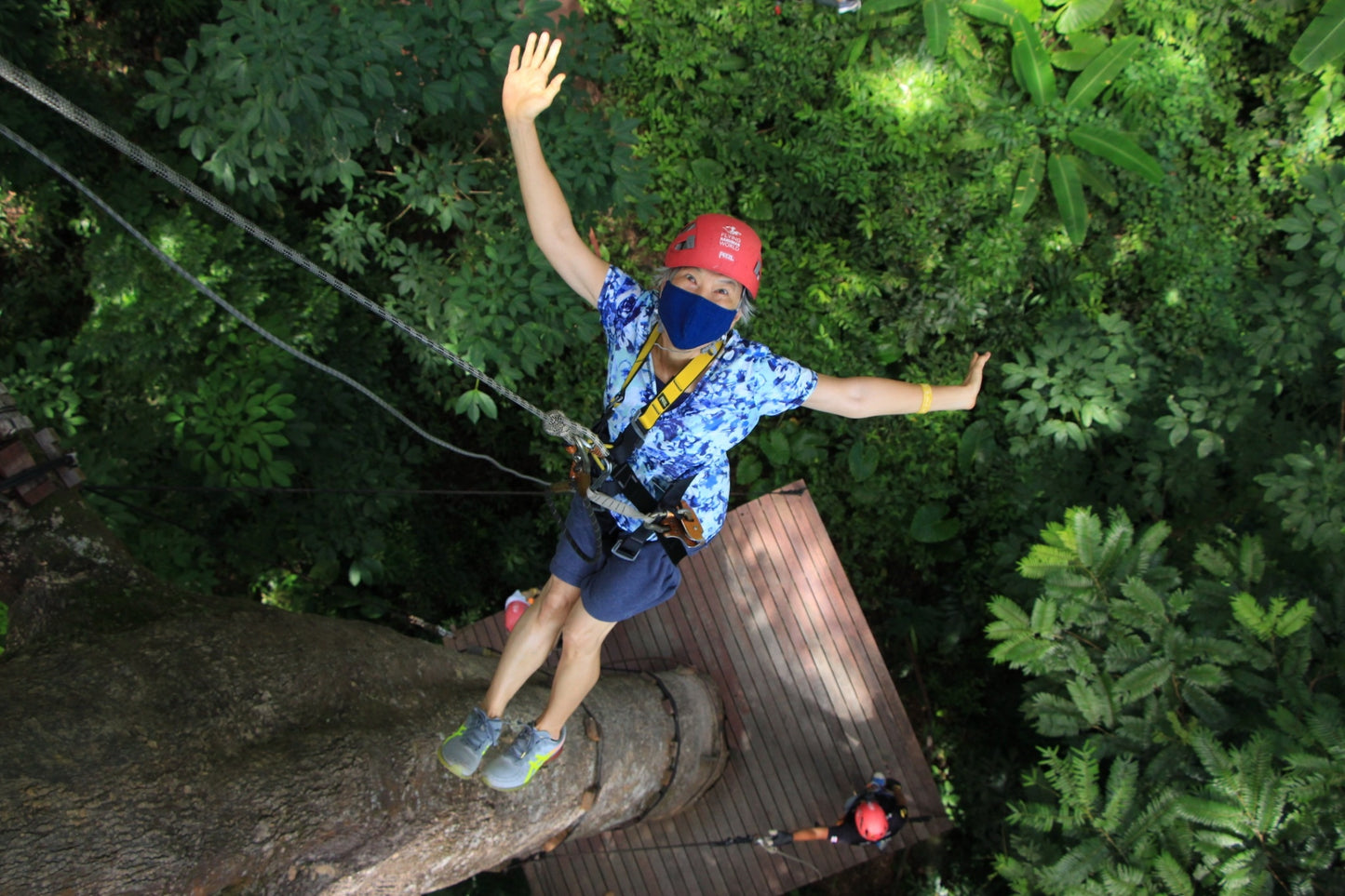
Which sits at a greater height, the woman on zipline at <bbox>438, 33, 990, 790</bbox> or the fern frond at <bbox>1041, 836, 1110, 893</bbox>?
the woman on zipline at <bbox>438, 33, 990, 790</bbox>

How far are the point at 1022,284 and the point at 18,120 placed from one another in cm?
708

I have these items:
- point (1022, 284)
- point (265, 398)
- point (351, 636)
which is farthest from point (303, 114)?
point (1022, 284)

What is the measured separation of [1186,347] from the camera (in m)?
6.50

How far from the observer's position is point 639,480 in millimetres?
3119

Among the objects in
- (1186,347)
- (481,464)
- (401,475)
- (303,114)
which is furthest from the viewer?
(481,464)

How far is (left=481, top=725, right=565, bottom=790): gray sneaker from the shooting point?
306 centimetres

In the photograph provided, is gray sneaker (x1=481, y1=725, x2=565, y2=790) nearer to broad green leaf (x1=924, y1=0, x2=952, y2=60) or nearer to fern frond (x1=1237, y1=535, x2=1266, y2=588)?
fern frond (x1=1237, y1=535, x2=1266, y2=588)

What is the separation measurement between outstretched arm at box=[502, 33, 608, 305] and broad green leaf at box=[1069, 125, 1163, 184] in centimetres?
514

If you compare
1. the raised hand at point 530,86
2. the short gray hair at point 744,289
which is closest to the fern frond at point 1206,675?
the short gray hair at point 744,289

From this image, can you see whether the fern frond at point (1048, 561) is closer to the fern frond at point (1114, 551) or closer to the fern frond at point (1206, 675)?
the fern frond at point (1114, 551)

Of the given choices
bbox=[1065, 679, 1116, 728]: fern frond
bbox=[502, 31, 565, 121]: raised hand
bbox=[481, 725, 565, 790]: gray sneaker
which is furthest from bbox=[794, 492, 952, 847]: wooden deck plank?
bbox=[502, 31, 565, 121]: raised hand

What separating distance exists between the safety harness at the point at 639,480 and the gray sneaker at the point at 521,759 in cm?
79

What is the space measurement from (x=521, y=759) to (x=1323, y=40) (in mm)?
7474

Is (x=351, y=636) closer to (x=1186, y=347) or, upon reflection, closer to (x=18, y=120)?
(x=18, y=120)
